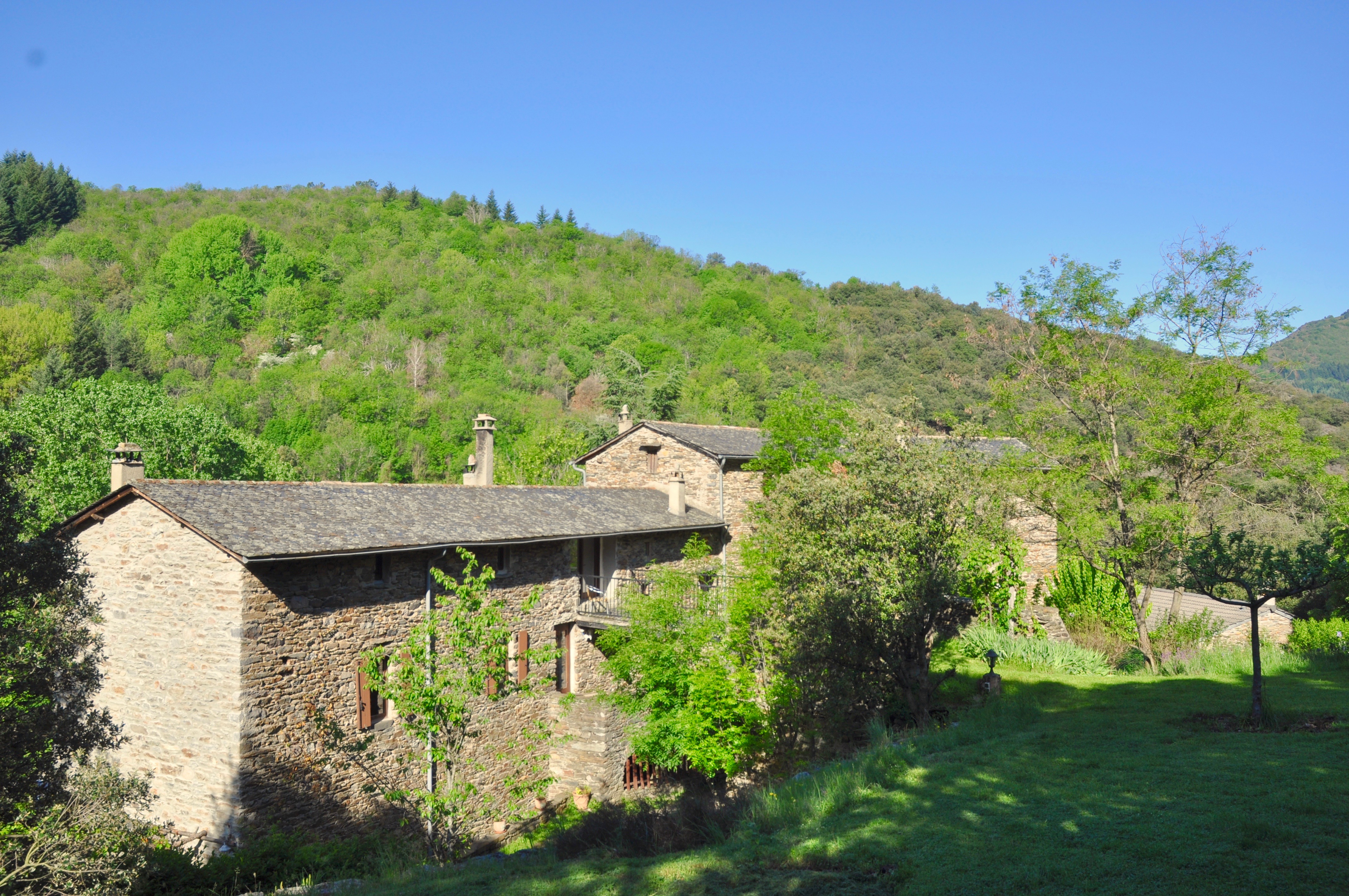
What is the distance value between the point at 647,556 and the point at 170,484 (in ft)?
37.8

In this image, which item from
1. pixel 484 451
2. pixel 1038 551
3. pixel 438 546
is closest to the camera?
pixel 438 546

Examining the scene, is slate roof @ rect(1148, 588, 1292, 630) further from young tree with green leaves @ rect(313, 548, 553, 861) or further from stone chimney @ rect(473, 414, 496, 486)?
young tree with green leaves @ rect(313, 548, 553, 861)

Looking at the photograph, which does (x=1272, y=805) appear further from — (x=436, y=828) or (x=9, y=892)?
(x=9, y=892)

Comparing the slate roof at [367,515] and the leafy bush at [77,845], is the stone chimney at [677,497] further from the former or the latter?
the leafy bush at [77,845]

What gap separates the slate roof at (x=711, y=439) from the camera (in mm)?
23344

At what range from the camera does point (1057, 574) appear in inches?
960

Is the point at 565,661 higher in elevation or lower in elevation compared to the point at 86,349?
lower

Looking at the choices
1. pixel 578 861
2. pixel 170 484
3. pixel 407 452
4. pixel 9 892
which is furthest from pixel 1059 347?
pixel 407 452

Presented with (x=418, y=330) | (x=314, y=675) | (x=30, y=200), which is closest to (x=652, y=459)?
(x=314, y=675)

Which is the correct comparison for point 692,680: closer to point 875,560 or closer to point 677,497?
point 875,560

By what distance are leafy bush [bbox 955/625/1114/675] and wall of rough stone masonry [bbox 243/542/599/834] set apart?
12080 millimetres

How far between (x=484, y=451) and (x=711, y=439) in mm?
7331

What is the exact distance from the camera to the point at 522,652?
17344mm

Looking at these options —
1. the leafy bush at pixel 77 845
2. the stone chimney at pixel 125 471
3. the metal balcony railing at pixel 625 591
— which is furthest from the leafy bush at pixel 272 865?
the stone chimney at pixel 125 471
